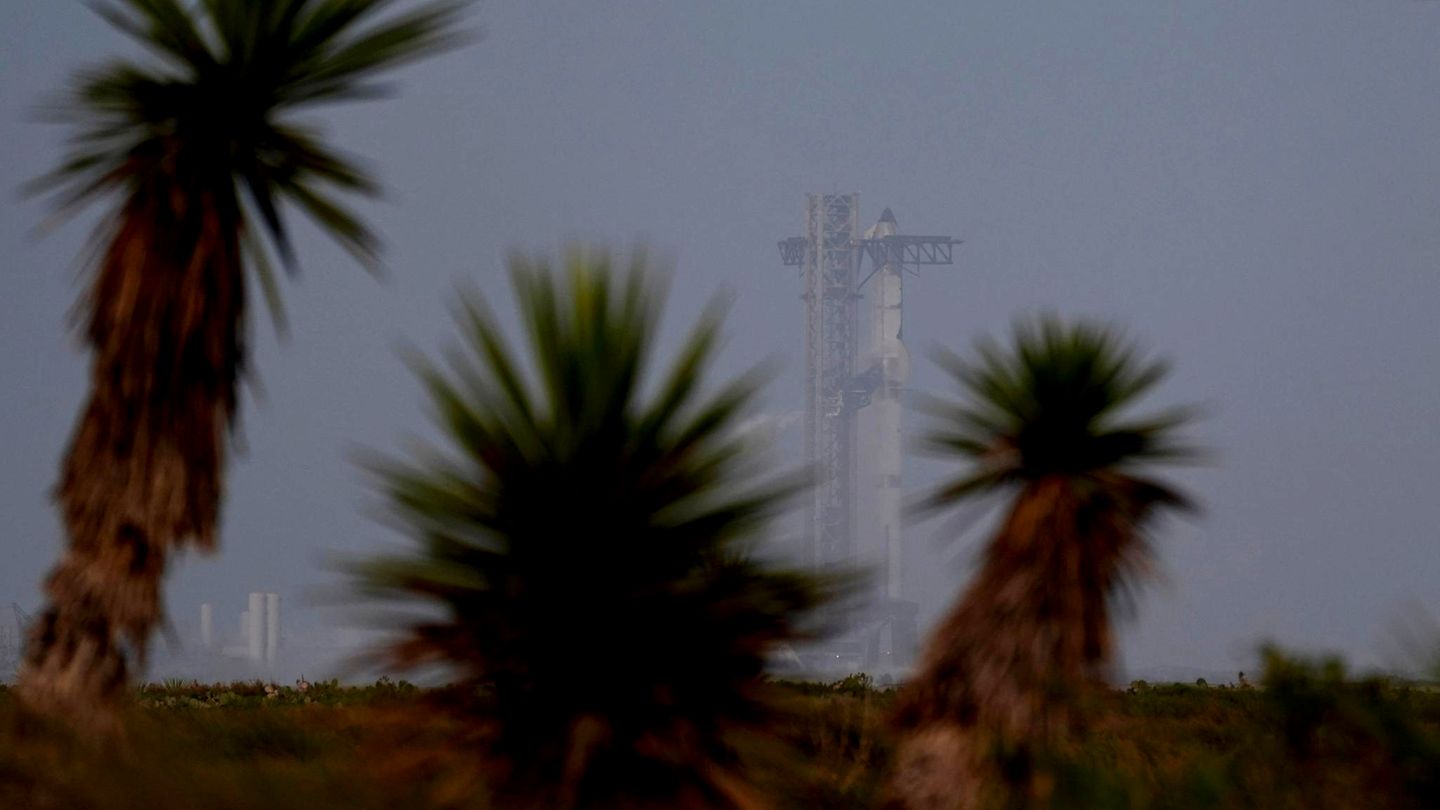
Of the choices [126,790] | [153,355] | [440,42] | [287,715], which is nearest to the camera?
[126,790]

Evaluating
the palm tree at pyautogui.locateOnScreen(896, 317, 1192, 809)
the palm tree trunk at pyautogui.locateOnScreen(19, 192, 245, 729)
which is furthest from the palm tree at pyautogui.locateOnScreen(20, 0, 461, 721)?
the palm tree at pyautogui.locateOnScreen(896, 317, 1192, 809)

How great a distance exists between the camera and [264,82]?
11031 millimetres

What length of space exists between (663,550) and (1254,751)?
26.5 ft

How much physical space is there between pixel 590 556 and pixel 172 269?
12.4ft

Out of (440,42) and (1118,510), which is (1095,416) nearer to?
(1118,510)

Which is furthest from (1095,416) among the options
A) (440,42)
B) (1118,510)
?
(440,42)

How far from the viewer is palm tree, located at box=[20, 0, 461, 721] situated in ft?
34.1

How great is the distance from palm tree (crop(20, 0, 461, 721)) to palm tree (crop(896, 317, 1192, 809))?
4.88 m

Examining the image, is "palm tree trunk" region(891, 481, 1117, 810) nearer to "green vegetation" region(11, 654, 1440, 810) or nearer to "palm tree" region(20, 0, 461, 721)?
"green vegetation" region(11, 654, 1440, 810)

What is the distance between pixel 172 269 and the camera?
34.7 ft

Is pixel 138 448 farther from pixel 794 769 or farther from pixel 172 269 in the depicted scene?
pixel 794 769

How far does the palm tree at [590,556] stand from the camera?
8.12 m

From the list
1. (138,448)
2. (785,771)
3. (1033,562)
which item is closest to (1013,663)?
(1033,562)

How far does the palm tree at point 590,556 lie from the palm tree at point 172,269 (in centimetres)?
282
